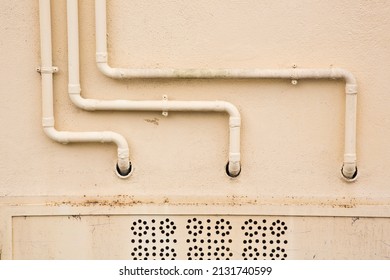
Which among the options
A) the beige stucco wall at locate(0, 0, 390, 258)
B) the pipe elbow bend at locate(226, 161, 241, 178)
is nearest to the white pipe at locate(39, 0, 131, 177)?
the beige stucco wall at locate(0, 0, 390, 258)

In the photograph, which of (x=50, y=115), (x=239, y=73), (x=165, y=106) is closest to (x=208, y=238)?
(x=165, y=106)

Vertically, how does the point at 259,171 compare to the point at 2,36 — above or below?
below

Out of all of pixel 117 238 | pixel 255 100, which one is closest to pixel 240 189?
pixel 255 100

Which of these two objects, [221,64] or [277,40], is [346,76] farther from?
[221,64]

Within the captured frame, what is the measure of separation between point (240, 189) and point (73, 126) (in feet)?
3.32

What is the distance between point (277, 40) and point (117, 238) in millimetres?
→ 1433

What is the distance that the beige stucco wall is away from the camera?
386cm

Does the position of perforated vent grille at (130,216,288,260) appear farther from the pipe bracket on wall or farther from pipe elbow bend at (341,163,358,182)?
the pipe bracket on wall

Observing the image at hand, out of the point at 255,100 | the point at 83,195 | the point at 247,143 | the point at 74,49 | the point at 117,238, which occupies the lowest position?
the point at 117,238

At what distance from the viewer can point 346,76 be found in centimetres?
382

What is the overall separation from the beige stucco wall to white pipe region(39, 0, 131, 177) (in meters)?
0.06

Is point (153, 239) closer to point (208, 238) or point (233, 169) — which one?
point (208, 238)

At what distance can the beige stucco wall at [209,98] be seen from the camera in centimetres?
386

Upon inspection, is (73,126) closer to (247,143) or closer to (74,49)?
(74,49)
